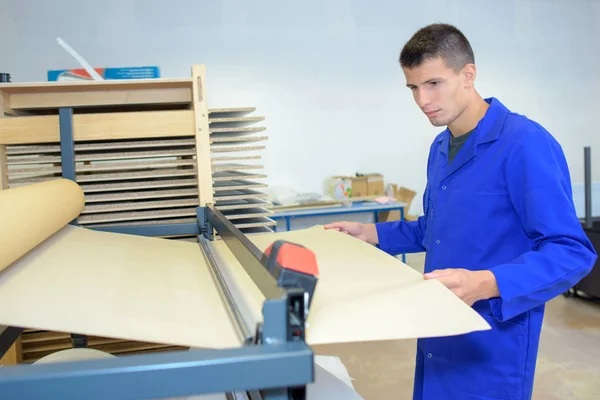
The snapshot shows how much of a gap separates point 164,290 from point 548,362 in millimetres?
2899

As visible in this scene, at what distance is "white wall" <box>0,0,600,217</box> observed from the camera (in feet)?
16.5

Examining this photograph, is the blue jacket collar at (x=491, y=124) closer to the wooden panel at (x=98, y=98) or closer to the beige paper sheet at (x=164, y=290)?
the beige paper sheet at (x=164, y=290)

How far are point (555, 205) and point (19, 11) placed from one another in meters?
5.07

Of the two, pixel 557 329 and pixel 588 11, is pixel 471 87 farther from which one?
pixel 588 11

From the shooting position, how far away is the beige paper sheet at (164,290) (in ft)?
2.46

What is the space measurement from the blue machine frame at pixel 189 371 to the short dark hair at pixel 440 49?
3.34ft

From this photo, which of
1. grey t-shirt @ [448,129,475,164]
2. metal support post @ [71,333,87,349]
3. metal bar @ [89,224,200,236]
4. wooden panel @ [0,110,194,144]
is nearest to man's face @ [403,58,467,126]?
grey t-shirt @ [448,129,475,164]

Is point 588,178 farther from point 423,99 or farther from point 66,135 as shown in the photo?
point 66,135

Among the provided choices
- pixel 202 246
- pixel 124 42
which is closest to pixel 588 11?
pixel 124 42

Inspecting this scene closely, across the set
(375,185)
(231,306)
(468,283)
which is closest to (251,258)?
(231,306)

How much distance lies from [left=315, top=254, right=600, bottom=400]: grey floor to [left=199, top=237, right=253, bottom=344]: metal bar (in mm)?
1961

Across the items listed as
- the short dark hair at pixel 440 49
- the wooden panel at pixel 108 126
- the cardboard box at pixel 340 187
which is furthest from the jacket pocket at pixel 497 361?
the cardboard box at pixel 340 187

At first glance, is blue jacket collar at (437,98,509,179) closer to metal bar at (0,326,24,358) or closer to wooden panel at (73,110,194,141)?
wooden panel at (73,110,194,141)

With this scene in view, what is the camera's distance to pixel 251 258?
0.91m
